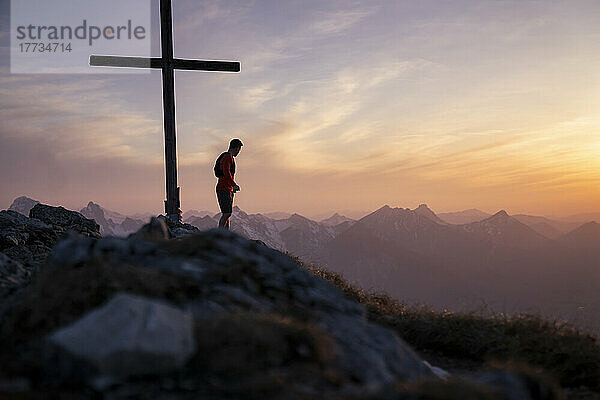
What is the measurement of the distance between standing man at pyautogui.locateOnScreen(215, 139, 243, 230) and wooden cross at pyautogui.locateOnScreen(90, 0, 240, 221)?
3.51 meters

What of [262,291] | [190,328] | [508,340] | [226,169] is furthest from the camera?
[226,169]

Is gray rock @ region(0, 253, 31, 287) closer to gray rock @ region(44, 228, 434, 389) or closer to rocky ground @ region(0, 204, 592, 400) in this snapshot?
rocky ground @ region(0, 204, 592, 400)

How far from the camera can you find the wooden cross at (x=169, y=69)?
1700 centimetres

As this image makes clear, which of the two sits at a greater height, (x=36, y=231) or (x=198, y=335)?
(x=36, y=231)

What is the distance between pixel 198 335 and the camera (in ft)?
13.3

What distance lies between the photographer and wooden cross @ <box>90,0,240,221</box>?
17000mm

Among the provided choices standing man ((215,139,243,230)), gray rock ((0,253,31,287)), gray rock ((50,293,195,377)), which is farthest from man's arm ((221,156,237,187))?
gray rock ((50,293,195,377))

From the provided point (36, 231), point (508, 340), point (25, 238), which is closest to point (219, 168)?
point (36, 231)

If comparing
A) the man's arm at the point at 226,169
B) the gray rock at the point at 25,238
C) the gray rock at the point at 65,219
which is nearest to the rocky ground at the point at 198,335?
the gray rock at the point at 25,238

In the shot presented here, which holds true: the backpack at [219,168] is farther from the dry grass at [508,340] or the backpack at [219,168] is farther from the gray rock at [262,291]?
the gray rock at [262,291]

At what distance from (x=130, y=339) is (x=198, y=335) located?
0.63 meters

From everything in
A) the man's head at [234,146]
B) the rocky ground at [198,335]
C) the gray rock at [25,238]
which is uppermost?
the man's head at [234,146]

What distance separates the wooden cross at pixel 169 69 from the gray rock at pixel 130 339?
14005mm

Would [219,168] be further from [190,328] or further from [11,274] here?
[190,328]
